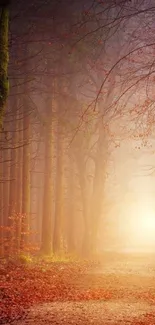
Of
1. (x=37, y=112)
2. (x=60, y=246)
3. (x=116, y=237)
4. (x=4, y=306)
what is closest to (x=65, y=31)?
(x=37, y=112)

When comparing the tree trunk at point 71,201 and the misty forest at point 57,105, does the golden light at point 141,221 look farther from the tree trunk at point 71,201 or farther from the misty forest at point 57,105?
the misty forest at point 57,105

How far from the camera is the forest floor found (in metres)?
7.81

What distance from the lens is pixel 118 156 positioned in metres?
38.6

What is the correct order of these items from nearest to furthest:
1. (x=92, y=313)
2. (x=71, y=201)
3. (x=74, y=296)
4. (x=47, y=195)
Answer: (x=92, y=313) → (x=74, y=296) → (x=47, y=195) → (x=71, y=201)

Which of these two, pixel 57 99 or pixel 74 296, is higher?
pixel 57 99

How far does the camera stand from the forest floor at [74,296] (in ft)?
25.6

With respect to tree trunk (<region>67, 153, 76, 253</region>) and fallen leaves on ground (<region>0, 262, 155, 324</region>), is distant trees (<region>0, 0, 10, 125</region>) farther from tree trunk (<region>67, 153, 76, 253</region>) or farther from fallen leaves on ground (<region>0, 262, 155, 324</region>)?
tree trunk (<region>67, 153, 76, 253</region>)

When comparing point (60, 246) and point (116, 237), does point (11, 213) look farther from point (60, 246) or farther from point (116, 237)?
point (116, 237)

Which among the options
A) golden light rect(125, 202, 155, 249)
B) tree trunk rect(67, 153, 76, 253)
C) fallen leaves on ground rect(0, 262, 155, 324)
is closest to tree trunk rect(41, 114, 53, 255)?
fallen leaves on ground rect(0, 262, 155, 324)

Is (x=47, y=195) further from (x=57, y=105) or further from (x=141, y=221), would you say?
(x=141, y=221)

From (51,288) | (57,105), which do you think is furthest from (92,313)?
(57,105)

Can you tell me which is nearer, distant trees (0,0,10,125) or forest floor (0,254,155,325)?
forest floor (0,254,155,325)

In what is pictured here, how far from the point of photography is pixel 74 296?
1044 cm

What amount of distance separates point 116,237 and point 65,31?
116 feet
